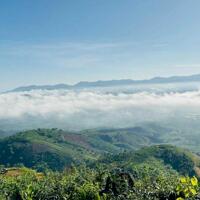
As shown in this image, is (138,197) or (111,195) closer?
(138,197)

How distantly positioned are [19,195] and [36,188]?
5.34m

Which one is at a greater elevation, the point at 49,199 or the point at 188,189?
the point at 188,189

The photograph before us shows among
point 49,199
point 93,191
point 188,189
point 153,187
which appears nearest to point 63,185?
point 49,199

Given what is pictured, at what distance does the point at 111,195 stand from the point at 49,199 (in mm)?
17182

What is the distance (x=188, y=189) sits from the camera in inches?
665

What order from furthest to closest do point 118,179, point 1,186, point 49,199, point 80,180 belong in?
point 1,186
point 80,180
point 49,199
point 118,179

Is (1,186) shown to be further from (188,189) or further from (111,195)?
(188,189)

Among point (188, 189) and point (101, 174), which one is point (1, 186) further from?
point (188, 189)

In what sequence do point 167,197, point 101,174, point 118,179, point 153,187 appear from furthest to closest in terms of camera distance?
1. point 101,174
2. point 118,179
3. point 153,187
4. point 167,197

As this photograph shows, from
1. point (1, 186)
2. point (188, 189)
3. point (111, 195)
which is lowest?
point (1, 186)

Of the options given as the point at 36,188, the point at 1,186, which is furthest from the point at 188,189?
the point at 1,186

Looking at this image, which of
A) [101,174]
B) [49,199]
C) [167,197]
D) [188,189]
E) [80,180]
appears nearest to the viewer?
[188,189]

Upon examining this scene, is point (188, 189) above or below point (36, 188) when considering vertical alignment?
above

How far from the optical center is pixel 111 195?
80375mm
